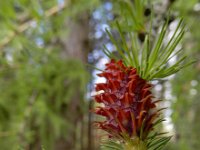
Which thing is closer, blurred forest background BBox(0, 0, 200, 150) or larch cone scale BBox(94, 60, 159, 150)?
larch cone scale BBox(94, 60, 159, 150)

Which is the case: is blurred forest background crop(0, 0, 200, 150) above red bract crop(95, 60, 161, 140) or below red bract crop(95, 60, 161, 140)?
above

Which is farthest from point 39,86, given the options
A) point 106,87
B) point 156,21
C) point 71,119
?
point 106,87

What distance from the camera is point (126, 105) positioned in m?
0.46

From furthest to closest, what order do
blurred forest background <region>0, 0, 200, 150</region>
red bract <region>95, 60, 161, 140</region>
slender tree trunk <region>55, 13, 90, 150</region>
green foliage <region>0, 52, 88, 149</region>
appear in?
slender tree trunk <region>55, 13, 90, 150</region> → green foliage <region>0, 52, 88, 149</region> → blurred forest background <region>0, 0, 200, 150</region> → red bract <region>95, 60, 161, 140</region>

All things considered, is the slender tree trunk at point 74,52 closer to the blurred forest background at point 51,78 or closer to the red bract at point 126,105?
the blurred forest background at point 51,78

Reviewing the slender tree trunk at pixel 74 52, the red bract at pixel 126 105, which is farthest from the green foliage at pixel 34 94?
the red bract at pixel 126 105

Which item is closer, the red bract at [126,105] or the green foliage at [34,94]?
the red bract at [126,105]

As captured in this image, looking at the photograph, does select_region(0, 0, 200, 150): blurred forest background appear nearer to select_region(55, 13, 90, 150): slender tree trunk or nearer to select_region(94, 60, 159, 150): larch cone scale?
select_region(55, 13, 90, 150): slender tree trunk

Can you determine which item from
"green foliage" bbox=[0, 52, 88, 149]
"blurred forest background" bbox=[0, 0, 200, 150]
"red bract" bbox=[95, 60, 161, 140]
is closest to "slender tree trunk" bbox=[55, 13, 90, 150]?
"blurred forest background" bbox=[0, 0, 200, 150]

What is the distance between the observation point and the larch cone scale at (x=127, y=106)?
18.2 inches

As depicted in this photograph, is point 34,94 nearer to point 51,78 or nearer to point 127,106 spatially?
point 51,78

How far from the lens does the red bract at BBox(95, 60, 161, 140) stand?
46cm

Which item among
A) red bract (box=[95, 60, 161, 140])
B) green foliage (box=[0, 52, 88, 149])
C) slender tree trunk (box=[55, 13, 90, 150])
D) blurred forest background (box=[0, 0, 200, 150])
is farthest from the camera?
slender tree trunk (box=[55, 13, 90, 150])

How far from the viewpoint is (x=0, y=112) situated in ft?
8.41
